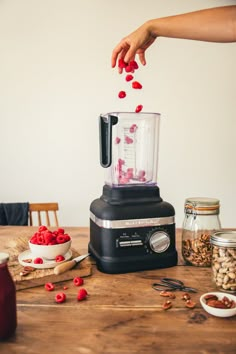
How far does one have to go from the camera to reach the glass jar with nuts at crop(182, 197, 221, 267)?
4.03ft

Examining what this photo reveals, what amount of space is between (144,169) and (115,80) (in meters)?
1.59

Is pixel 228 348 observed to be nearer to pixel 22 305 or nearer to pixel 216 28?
pixel 22 305

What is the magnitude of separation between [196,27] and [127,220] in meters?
0.62

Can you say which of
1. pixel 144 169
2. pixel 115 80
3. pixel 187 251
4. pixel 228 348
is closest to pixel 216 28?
pixel 144 169

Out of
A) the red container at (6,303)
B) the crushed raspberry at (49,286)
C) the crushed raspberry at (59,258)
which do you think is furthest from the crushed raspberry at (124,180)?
the red container at (6,303)

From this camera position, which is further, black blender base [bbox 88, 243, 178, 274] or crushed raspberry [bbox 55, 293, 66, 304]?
black blender base [bbox 88, 243, 178, 274]

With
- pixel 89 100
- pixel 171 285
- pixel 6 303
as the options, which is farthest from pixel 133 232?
pixel 89 100

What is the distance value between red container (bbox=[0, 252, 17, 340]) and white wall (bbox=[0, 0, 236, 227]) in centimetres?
214

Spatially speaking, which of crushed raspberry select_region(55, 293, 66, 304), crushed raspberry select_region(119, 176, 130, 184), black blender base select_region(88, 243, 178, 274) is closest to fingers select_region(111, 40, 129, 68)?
crushed raspberry select_region(119, 176, 130, 184)

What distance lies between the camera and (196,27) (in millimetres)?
1104

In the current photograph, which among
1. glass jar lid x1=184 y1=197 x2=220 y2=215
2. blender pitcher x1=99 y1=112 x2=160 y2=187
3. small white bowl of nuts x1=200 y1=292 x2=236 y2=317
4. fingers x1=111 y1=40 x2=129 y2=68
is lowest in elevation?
small white bowl of nuts x1=200 y1=292 x2=236 y2=317

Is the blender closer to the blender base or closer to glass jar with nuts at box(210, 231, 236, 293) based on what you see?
the blender base

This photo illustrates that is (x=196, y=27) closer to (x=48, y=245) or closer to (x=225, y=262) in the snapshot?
(x=225, y=262)

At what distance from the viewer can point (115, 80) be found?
2857mm
